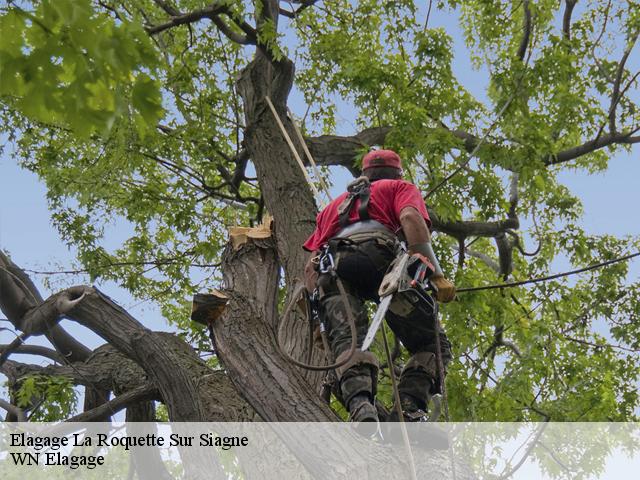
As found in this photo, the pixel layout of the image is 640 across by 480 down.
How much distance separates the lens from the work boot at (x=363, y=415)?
4.22m

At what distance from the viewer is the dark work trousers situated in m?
4.74

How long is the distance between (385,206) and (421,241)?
0.41m

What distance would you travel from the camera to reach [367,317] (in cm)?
483

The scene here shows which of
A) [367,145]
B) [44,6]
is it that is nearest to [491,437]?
[367,145]

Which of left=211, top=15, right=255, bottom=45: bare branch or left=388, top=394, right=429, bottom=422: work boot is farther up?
left=211, top=15, right=255, bottom=45: bare branch

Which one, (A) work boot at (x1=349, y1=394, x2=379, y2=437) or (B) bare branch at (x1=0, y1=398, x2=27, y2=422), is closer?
(A) work boot at (x1=349, y1=394, x2=379, y2=437)

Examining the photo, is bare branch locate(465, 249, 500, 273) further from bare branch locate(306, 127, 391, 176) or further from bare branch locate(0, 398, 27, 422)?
bare branch locate(0, 398, 27, 422)

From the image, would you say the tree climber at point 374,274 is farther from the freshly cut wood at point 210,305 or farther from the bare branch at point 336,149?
the bare branch at point 336,149

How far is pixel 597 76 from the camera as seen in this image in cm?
972

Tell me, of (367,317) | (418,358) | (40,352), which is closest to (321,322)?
(367,317)

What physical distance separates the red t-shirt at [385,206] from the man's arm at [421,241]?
0.22 ft

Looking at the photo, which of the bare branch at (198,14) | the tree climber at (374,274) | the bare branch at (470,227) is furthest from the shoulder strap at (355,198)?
the bare branch at (198,14)

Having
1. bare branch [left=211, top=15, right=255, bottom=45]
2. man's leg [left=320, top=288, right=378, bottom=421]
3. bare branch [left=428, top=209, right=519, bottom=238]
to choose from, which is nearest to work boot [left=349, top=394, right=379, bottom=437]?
man's leg [left=320, top=288, right=378, bottom=421]

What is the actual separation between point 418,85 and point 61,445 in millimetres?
5505
